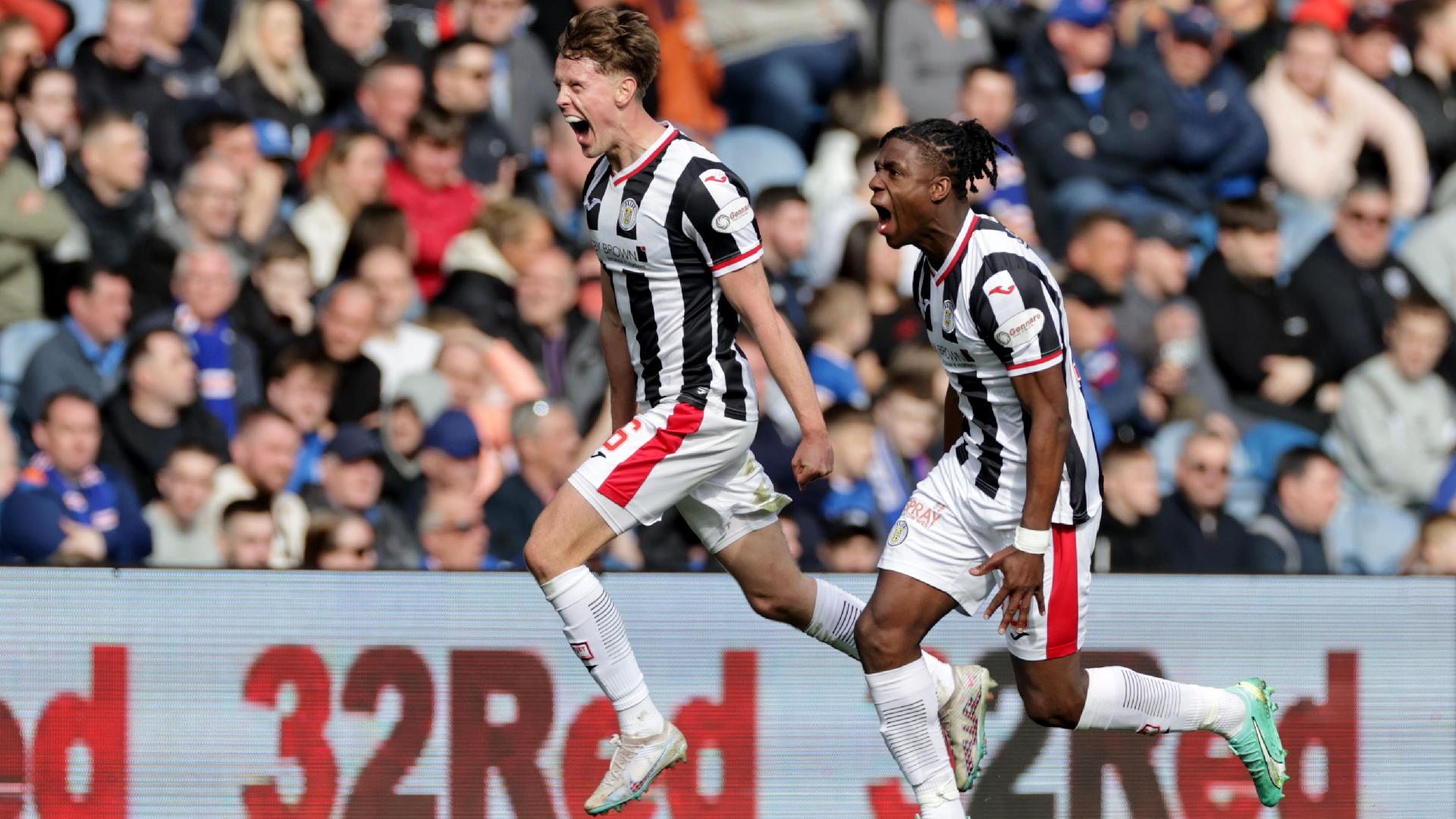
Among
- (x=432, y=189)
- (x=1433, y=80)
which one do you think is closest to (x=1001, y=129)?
(x=1433, y=80)

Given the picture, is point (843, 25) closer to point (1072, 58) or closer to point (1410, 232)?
point (1072, 58)

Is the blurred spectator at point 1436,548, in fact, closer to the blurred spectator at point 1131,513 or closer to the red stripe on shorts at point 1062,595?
the blurred spectator at point 1131,513

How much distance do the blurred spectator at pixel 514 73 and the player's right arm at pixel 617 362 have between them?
4074 mm

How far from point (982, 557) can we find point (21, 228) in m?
4.88

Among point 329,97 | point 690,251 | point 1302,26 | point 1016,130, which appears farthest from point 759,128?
point 690,251

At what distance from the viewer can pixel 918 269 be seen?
516cm

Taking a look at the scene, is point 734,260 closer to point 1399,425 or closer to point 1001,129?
point 1001,129

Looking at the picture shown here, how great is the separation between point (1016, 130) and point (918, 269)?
16.2 feet

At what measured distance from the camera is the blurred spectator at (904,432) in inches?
324

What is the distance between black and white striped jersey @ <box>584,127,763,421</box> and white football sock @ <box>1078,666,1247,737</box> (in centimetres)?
124

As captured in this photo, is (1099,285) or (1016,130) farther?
(1016,130)

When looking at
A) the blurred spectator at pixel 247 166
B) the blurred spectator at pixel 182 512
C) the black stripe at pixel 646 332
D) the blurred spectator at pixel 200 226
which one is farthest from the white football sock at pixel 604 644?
the blurred spectator at pixel 247 166

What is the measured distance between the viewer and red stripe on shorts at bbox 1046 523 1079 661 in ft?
16.6

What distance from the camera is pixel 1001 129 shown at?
385 inches
